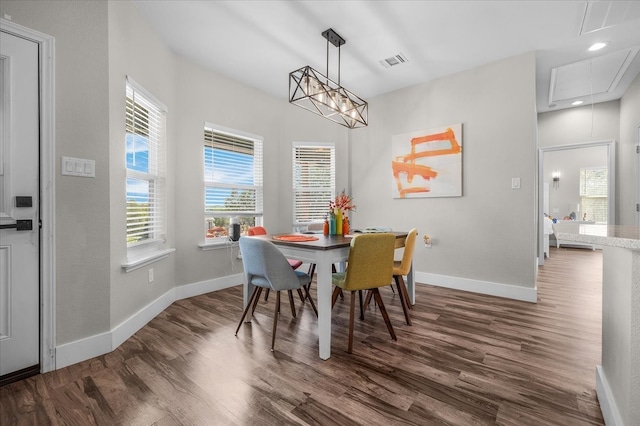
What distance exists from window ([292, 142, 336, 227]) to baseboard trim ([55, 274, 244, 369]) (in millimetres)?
2026

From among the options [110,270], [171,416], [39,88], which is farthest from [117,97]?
[171,416]

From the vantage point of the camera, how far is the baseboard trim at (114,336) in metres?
1.96

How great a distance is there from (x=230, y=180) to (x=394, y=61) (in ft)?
8.56

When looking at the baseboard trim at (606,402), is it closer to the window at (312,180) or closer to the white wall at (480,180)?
the white wall at (480,180)

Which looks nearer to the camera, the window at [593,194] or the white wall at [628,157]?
the white wall at [628,157]

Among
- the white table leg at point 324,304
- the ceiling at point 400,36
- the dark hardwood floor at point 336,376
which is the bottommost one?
the dark hardwood floor at point 336,376

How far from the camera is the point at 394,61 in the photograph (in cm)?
350

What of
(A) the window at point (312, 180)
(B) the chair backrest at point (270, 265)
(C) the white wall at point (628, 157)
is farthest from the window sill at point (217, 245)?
(C) the white wall at point (628, 157)

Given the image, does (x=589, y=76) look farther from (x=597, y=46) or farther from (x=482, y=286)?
(x=482, y=286)

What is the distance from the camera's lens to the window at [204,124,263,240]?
3.72m

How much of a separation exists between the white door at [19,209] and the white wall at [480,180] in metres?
3.90

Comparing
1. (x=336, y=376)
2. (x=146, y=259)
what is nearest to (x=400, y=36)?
(x=336, y=376)

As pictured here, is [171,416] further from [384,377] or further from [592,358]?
[592,358]

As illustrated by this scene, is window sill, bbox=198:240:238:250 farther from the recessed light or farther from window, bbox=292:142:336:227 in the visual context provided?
the recessed light
